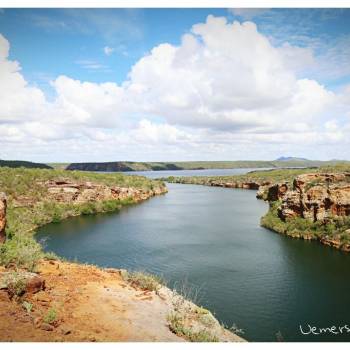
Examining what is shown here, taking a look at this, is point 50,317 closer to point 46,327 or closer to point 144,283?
point 46,327

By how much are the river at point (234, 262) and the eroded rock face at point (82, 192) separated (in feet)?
34.1

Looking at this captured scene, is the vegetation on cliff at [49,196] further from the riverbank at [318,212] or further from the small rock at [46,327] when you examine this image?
the small rock at [46,327]

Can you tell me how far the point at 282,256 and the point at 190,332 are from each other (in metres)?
21.8

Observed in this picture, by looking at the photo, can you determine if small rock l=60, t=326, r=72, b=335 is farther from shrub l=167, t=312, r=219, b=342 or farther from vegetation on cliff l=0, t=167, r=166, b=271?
vegetation on cliff l=0, t=167, r=166, b=271

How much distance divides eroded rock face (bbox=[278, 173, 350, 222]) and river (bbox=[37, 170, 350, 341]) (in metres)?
3.89

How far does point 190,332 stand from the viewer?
12461 mm

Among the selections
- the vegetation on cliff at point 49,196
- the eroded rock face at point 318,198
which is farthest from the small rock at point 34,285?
the vegetation on cliff at point 49,196

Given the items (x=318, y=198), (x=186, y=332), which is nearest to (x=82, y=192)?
(x=318, y=198)

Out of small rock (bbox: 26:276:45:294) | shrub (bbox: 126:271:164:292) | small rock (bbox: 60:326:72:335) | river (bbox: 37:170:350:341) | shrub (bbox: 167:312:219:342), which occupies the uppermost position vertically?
small rock (bbox: 26:276:45:294)

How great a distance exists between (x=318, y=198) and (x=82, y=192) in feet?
140

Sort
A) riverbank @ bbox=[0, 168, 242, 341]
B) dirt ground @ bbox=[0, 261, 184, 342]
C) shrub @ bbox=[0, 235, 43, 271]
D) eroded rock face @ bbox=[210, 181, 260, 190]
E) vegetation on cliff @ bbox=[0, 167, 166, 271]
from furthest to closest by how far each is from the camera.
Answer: eroded rock face @ bbox=[210, 181, 260, 190] < vegetation on cliff @ bbox=[0, 167, 166, 271] < shrub @ bbox=[0, 235, 43, 271] < riverbank @ bbox=[0, 168, 242, 341] < dirt ground @ bbox=[0, 261, 184, 342]

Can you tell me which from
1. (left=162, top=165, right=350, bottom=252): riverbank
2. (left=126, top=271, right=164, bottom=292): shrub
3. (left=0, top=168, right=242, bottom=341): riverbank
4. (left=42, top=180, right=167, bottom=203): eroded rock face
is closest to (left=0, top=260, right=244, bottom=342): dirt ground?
(left=0, top=168, right=242, bottom=341): riverbank

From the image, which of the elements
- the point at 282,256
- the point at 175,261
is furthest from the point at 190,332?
the point at 282,256

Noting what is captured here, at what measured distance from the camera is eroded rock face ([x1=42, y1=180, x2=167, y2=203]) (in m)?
63.0
